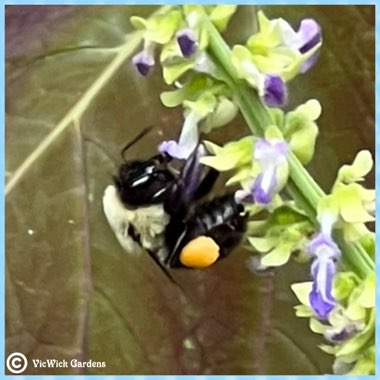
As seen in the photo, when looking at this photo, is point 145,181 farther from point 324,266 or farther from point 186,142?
point 324,266

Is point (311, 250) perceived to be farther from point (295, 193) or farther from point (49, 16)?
point (49, 16)

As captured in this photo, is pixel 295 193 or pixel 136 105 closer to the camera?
pixel 295 193

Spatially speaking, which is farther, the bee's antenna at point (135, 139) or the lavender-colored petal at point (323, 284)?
the bee's antenna at point (135, 139)

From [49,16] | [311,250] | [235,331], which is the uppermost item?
[49,16]

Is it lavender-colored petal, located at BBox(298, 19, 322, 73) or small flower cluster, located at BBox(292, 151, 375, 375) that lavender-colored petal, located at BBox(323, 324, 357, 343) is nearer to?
small flower cluster, located at BBox(292, 151, 375, 375)

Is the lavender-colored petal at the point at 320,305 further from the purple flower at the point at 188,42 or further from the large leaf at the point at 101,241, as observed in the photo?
the purple flower at the point at 188,42

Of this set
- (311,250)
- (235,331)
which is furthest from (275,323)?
(311,250)

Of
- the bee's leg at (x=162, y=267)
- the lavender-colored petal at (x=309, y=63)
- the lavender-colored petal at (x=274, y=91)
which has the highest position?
→ the lavender-colored petal at (x=274, y=91)

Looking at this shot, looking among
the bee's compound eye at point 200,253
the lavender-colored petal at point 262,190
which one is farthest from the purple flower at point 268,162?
the bee's compound eye at point 200,253

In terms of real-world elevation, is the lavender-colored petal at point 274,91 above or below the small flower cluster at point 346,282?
above
